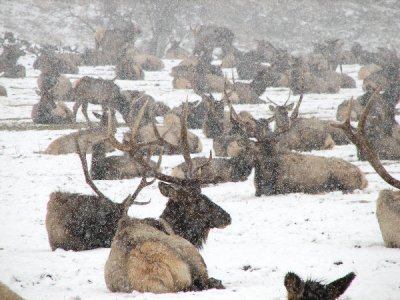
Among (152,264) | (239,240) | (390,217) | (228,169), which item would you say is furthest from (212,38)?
(152,264)

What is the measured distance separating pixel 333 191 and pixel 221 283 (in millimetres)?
5001

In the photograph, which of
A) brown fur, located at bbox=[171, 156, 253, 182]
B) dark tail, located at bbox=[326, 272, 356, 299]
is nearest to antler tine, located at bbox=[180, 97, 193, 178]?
dark tail, located at bbox=[326, 272, 356, 299]

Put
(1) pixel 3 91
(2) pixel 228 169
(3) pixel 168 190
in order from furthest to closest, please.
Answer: (1) pixel 3 91 < (2) pixel 228 169 < (3) pixel 168 190

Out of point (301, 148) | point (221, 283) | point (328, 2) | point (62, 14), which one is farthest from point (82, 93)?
point (328, 2)

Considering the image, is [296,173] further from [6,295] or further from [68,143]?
[6,295]

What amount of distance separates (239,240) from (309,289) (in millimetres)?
4352

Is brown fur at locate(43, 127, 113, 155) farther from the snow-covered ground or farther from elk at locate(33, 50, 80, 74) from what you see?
elk at locate(33, 50, 80, 74)

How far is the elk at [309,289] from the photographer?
2943 mm

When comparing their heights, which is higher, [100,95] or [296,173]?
[296,173]

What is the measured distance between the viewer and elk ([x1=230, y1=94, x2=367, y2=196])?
9.95 m

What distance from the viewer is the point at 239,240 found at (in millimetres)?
7387

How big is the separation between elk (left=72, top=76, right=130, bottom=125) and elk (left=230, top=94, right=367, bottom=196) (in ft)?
24.2

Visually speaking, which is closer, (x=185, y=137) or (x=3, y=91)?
(x=185, y=137)

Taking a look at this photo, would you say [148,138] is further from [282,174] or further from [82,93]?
[82,93]
